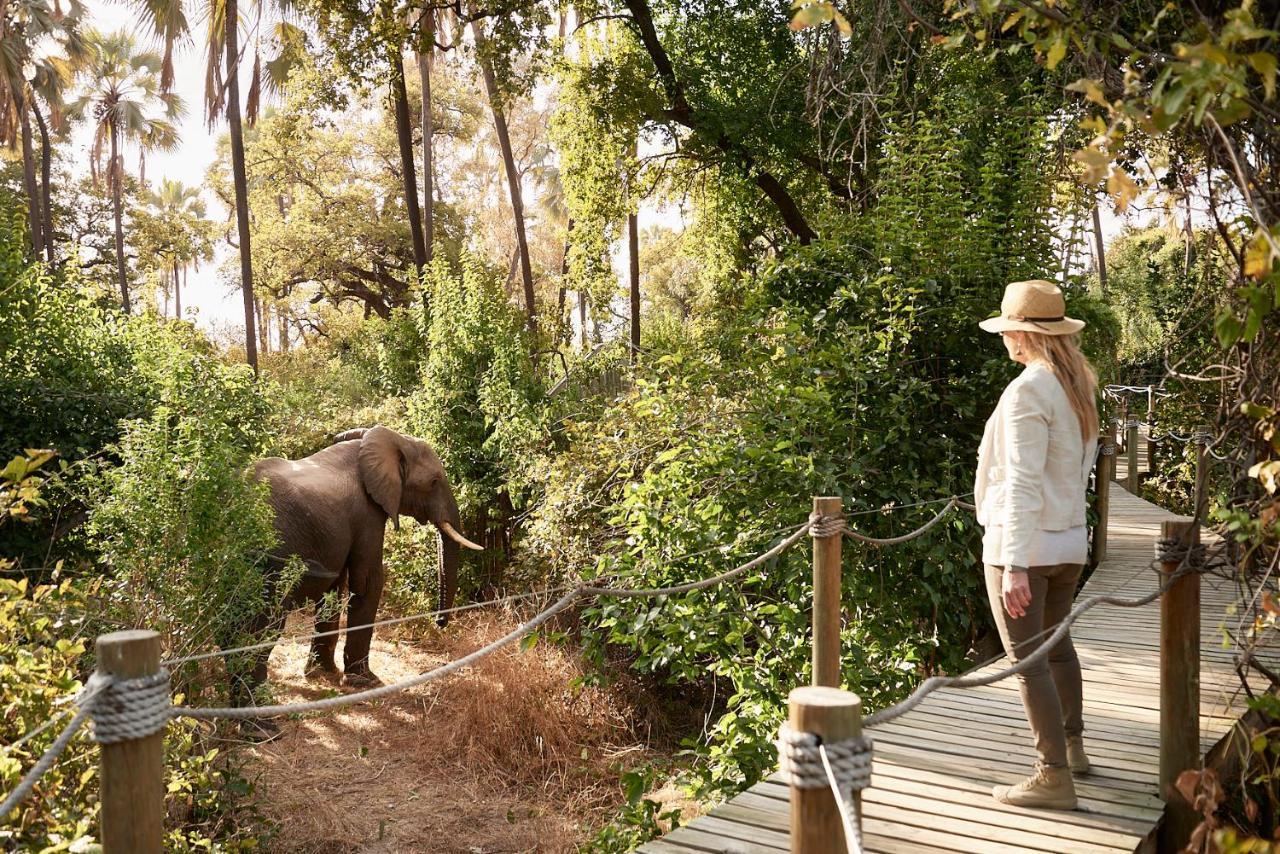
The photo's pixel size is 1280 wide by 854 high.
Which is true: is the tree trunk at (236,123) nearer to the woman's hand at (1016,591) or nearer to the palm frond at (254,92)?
the palm frond at (254,92)

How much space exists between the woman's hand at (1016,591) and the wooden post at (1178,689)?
1.85ft

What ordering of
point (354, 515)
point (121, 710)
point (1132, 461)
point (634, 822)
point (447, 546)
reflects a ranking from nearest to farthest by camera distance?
point (121, 710)
point (634, 822)
point (354, 515)
point (447, 546)
point (1132, 461)

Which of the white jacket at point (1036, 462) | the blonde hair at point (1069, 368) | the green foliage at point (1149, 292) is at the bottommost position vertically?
the white jacket at point (1036, 462)

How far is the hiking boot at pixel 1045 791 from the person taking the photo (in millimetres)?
3891

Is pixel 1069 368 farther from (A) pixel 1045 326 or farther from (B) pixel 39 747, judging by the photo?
(B) pixel 39 747

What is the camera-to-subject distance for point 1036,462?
3.64 meters

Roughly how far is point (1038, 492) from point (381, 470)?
25.6 ft

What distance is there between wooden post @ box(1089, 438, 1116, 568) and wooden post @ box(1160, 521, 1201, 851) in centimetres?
528

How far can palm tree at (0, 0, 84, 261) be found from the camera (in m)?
22.8

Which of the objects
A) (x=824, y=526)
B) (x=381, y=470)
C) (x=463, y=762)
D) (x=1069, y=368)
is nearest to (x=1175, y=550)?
(x=1069, y=368)

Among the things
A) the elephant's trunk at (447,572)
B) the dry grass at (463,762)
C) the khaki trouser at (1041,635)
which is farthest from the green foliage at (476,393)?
the khaki trouser at (1041,635)

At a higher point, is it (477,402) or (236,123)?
(236,123)

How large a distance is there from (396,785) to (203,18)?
15.7 meters

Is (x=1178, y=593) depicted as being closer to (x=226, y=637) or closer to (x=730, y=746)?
(x=730, y=746)
